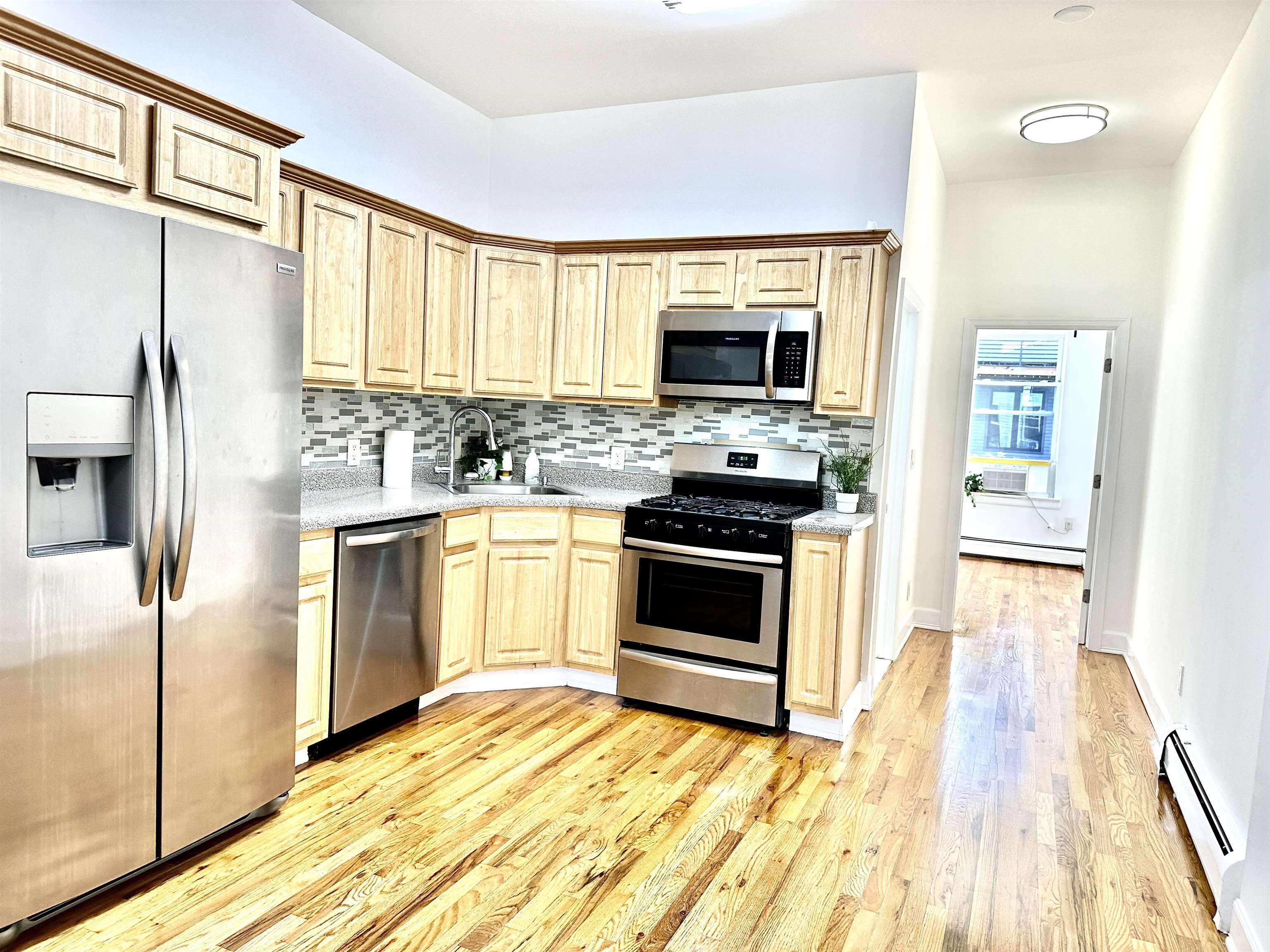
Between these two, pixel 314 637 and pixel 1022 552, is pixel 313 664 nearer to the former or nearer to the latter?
pixel 314 637

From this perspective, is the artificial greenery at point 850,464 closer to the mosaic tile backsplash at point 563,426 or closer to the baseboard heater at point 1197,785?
the mosaic tile backsplash at point 563,426

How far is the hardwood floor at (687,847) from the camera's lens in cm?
216

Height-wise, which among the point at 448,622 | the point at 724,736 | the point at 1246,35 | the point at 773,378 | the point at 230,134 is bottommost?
the point at 724,736

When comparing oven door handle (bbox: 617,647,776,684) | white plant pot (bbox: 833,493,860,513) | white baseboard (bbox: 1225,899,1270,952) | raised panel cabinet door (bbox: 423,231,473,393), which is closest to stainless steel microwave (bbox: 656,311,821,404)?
white plant pot (bbox: 833,493,860,513)

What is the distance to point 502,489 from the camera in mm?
4414

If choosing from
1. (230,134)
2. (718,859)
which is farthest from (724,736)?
(230,134)

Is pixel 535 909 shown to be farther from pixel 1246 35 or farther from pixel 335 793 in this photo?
pixel 1246 35

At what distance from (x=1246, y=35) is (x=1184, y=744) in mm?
2726

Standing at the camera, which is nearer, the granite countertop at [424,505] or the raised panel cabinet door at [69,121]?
the raised panel cabinet door at [69,121]

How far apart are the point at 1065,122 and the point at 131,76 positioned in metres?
4.04

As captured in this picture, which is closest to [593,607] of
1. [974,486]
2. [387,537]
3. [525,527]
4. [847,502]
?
[525,527]

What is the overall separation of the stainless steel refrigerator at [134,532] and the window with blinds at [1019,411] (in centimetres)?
738

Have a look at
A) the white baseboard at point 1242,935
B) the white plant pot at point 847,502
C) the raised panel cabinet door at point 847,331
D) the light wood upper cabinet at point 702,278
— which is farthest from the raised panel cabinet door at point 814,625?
the white baseboard at point 1242,935

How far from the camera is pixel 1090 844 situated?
108 inches
